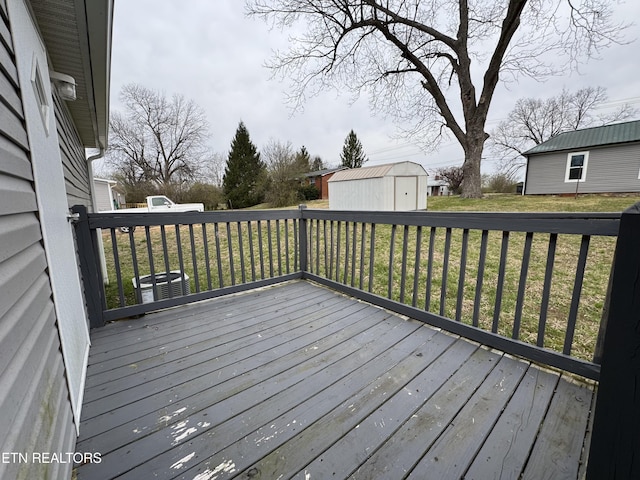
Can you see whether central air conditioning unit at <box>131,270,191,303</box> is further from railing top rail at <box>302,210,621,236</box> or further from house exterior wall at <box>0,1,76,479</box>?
railing top rail at <box>302,210,621,236</box>

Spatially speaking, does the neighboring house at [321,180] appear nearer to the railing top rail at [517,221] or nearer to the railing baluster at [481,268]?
the railing top rail at [517,221]

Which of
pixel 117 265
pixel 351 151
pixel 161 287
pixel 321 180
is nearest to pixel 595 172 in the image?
pixel 161 287

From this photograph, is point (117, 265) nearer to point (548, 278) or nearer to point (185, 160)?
point (548, 278)

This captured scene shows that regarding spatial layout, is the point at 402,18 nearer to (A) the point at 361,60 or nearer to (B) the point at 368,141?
(A) the point at 361,60

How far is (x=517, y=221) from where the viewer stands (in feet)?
5.48

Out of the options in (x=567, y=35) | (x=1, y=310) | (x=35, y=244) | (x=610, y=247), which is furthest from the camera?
(x=567, y=35)

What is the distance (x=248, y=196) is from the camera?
22.2 m

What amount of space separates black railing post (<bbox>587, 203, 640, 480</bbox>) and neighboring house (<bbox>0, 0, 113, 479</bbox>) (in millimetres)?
1443

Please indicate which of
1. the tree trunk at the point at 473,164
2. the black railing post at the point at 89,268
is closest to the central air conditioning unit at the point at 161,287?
the black railing post at the point at 89,268

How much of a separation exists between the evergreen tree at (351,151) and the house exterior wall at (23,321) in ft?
101

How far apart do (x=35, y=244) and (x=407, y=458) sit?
1706 mm

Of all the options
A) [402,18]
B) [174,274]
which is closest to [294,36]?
[402,18]

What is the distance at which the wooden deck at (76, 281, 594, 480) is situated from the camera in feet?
3.69

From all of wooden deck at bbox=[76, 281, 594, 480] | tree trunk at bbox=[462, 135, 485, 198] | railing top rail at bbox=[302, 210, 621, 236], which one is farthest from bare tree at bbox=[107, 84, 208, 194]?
railing top rail at bbox=[302, 210, 621, 236]
